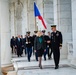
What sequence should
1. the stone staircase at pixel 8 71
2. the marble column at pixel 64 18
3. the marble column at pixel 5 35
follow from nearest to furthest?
the stone staircase at pixel 8 71, the marble column at pixel 5 35, the marble column at pixel 64 18

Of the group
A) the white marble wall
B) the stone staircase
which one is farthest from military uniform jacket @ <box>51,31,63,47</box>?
the white marble wall

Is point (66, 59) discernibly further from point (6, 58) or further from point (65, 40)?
point (6, 58)

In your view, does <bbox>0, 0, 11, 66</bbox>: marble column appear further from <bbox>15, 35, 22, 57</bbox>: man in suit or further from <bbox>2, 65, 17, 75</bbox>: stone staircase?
<bbox>15, 35, 22, 57</bbox>: man in suit

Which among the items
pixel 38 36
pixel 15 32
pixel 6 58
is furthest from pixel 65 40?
pixel 15 32

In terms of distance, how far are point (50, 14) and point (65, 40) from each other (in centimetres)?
475

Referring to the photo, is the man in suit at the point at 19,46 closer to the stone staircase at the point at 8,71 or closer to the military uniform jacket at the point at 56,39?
the stone staircase at the point at 8,71

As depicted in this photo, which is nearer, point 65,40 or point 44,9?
point 65,40

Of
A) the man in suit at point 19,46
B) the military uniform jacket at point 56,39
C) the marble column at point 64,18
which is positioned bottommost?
the man in suit at point 19,46

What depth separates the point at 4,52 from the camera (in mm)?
19031

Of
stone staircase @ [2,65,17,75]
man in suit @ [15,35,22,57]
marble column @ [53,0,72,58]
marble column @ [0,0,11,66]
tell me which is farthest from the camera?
man in suit @ [15,35,22,57]

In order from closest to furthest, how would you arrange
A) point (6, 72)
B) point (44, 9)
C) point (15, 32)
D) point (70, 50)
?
point (6, 72) → point (70, 50) → point (44, 9) → point (15, 32)

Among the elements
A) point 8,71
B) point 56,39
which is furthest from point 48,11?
point 56,39

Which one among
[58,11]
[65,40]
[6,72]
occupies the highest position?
[58,11]

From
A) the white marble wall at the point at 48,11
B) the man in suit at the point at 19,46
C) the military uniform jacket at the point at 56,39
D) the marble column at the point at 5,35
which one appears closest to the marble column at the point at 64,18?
the marble column at the point at 5,35
